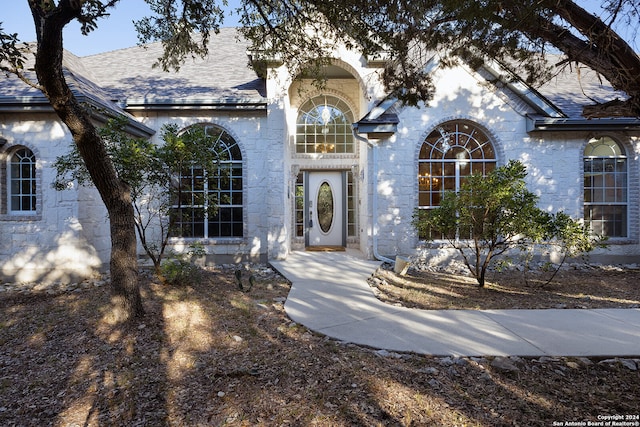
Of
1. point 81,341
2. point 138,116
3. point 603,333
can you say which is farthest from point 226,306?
point 138,116

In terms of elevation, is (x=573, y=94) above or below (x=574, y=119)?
above

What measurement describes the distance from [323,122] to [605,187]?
26.1 feet

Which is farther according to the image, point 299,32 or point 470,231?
point 470,231

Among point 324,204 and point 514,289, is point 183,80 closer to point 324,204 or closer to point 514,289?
point 324,204

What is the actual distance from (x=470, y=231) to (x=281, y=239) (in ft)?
14.8

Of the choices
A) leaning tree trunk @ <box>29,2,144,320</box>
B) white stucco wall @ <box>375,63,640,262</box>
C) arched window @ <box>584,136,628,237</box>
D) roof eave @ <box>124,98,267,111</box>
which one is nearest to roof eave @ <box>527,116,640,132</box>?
white stucco wall @ <box>375,63,640,262</box>

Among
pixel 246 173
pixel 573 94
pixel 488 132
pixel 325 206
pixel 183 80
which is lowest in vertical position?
pixel 325 206

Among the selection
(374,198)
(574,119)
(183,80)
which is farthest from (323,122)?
(574,119)

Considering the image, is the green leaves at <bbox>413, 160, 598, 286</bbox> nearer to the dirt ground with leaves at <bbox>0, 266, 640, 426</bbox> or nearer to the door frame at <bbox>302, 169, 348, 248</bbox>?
the dirt ground with leaves at <bbox>0, 266, 640, 426</bbox>

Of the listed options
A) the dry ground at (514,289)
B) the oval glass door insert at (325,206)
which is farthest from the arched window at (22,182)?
the dry ground at (514,289)

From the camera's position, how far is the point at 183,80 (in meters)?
10.2

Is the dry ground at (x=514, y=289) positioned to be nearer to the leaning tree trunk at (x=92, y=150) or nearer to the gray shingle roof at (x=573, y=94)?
the leaning tree trunk at (x=92, y=150)

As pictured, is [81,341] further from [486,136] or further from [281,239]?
[486,136]

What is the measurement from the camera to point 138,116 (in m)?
9.24
